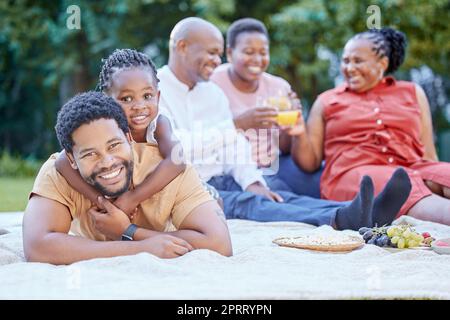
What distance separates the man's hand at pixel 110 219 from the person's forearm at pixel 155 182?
119mm

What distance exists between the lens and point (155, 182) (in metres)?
3.14

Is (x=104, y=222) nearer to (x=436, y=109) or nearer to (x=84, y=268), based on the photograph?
(x=84, y=268)

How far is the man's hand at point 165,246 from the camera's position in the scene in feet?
9.64

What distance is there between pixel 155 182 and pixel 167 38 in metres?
10.2

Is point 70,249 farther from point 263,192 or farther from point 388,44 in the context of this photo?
point 388,44

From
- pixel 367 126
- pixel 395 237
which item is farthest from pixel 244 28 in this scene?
pixel 395 237

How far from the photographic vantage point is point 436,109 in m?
13.1

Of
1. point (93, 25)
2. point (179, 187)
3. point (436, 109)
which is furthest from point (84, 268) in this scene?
point (436, 109)

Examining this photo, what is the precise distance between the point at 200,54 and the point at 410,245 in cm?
188

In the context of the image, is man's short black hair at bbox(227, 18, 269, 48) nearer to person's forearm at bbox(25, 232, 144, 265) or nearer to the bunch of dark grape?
the bunch of dark grape

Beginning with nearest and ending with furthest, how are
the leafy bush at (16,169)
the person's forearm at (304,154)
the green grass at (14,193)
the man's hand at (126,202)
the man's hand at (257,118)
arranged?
the man's hand at (126,202), the man's hand at (257,118), the person's forearm at (304,154), the green grass at (14,193), the leafy bush at (16,169)

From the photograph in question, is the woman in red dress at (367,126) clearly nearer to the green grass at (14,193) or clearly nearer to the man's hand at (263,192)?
the man's hand at (263,192)

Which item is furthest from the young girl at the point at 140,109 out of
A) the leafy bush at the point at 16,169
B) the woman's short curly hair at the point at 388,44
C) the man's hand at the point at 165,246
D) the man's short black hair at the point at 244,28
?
the leafy bush at the point at 16,169

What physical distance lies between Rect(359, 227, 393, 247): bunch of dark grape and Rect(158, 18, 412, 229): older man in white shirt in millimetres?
786
